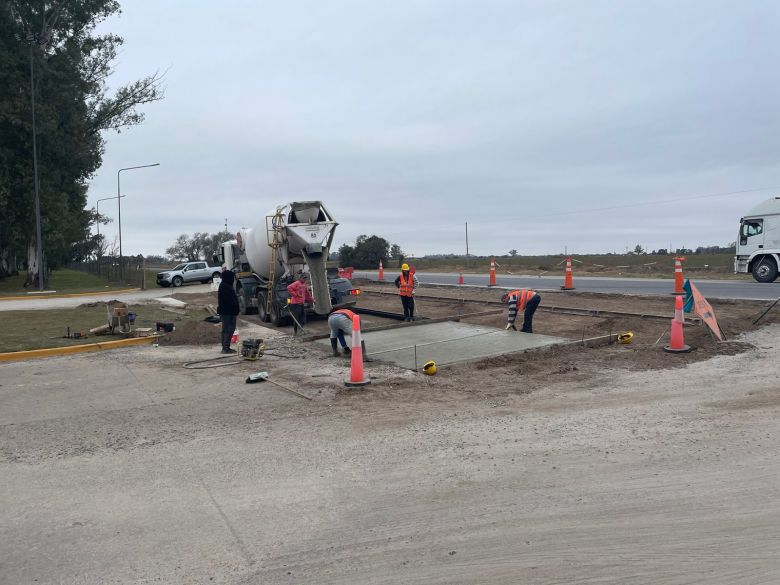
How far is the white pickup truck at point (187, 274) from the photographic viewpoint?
141ft

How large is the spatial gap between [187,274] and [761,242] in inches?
1380

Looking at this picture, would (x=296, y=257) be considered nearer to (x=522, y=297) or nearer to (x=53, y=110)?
(x=522, y=297)

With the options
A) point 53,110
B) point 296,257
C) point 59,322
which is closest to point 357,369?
point 296,257

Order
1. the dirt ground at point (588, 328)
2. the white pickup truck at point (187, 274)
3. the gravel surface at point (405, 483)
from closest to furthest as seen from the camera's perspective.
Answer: the gravel surface at point (405, 483)
the dirt ground at point (588, 328)
the white pickup truck at point (187, 274)

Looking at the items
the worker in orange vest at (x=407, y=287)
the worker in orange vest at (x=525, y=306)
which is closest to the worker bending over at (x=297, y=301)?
the worker in orange vest at (x=407, y=287)

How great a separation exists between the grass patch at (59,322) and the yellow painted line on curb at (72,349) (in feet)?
1.27

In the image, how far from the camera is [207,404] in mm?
8039

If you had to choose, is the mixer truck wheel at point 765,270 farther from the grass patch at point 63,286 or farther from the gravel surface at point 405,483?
the grass patch at point 63,286

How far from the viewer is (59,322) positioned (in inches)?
695

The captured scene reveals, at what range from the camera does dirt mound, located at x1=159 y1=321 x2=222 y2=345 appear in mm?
14102

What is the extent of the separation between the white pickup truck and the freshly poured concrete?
102 feet

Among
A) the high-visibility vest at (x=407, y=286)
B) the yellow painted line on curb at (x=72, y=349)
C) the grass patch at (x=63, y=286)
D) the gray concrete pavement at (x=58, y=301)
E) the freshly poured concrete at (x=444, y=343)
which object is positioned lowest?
the yellow painted line on curb at (x=72, y=349)

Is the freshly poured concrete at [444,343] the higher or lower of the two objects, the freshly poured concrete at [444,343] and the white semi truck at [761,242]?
the lower

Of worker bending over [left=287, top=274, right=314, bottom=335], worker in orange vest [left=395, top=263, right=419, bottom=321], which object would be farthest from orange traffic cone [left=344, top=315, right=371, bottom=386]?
worker in orange vest [left=395, top=263, right=419, bottom=321]
